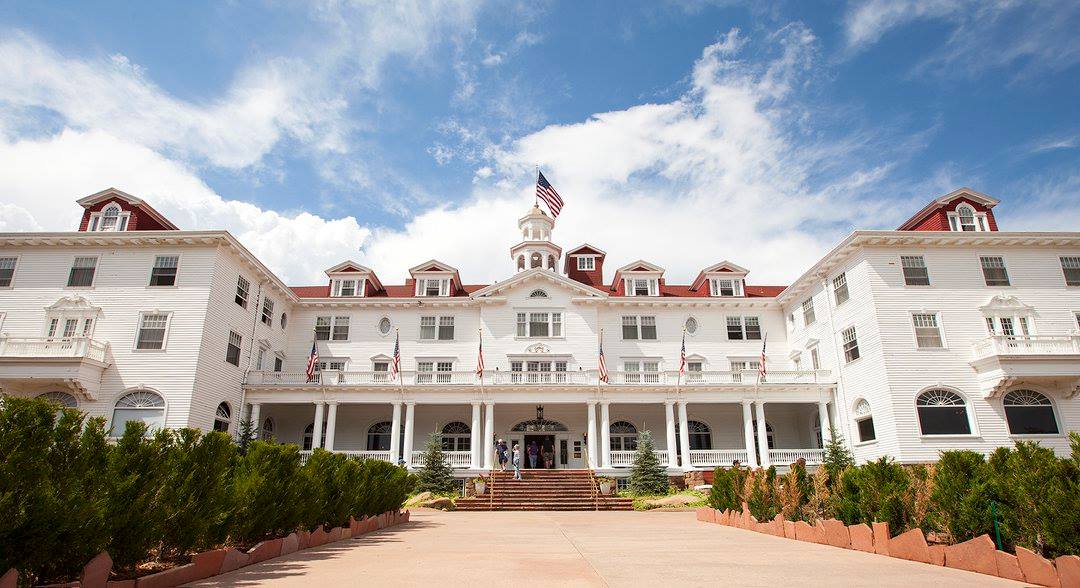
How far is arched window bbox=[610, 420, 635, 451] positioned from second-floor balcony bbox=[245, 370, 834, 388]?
3.71 m

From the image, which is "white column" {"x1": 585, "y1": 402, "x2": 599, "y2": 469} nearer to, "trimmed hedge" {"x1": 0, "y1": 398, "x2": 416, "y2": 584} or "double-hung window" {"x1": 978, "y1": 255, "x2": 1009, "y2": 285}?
"double-hung window" {"x1": 978, "y1": 255, "x2": 1009, "y2": 285}

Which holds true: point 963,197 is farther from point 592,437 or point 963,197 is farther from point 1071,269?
point 592,437

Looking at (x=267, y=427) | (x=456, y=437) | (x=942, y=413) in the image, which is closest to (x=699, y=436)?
(x=942, y=413)

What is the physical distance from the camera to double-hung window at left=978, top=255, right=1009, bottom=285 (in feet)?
93.9

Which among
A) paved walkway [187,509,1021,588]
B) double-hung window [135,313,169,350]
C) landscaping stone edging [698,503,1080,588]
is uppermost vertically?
double-hung window [135,313,169,350]

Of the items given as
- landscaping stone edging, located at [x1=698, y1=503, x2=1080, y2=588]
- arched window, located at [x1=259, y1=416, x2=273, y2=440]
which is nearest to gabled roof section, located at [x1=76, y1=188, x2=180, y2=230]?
arched window, located at [x1=259, y1=416, x2=273, y2=440]

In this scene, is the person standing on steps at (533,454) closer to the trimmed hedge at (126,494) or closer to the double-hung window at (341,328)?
the double-hung window at (341,328)

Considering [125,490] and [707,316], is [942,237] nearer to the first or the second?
[707,316]

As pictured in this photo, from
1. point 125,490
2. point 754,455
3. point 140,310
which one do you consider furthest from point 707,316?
point 125,490

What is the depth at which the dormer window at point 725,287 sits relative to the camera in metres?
37.5

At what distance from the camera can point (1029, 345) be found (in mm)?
26516

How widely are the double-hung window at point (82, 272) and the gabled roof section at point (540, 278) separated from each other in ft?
61.1

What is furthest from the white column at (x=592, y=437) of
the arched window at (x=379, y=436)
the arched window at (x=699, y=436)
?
the arched window at (x=379, y=436)

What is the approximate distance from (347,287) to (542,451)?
50.4 feet
